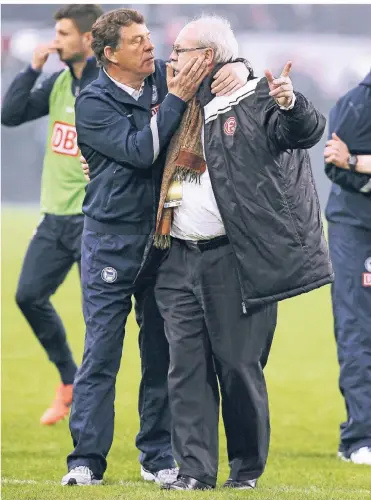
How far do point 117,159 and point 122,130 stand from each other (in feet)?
0.42

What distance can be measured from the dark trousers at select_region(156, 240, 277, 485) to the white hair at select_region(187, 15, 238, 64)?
811 millimetres

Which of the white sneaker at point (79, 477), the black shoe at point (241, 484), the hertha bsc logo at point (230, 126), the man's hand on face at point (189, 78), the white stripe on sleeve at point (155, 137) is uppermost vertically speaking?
the man's hand on face at point (189, 78)

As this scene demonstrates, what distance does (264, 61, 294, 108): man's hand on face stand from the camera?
514 cm

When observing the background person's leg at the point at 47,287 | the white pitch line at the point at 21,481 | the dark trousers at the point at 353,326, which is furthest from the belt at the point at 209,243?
the background person's leg at the point at 47,287

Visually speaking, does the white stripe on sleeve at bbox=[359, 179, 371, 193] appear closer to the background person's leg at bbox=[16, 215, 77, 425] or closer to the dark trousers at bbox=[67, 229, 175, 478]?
the dark trousers at bbox=[67, 229, 175, 478]

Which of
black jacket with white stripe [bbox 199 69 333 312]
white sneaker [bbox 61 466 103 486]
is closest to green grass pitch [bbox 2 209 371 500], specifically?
white sneaker [bbox 61 466 103 486]

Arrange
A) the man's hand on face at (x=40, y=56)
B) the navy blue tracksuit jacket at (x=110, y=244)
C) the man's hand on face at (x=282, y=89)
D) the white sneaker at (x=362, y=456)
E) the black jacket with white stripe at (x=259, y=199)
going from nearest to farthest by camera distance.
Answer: the man's hand on face at (x=282, y=89) → the black jacket with white stripe at (x=259, y=199) → the navy blue tracksuit jacket at (x=110, y=244) → the white sneaker at (x=362, y=456) → the man's hand on face at (x=40, y=56)

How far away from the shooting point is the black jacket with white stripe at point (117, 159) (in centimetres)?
579

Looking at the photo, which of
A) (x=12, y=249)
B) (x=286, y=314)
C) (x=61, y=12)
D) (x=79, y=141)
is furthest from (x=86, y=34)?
(x=12, y=249)

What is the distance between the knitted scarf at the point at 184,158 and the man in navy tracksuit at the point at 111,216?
15 centimetres

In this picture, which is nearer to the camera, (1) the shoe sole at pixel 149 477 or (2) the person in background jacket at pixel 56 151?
(1) the shoe sole at pixel 149 477

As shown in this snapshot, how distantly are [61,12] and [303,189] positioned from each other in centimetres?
294

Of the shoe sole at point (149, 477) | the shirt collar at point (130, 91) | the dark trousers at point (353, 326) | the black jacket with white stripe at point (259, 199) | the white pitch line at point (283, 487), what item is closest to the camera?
the black jacket with white stripe at point (259, 199)

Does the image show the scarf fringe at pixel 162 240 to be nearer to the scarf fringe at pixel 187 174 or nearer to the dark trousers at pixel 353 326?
the scarf fringe at pixel 187 174
